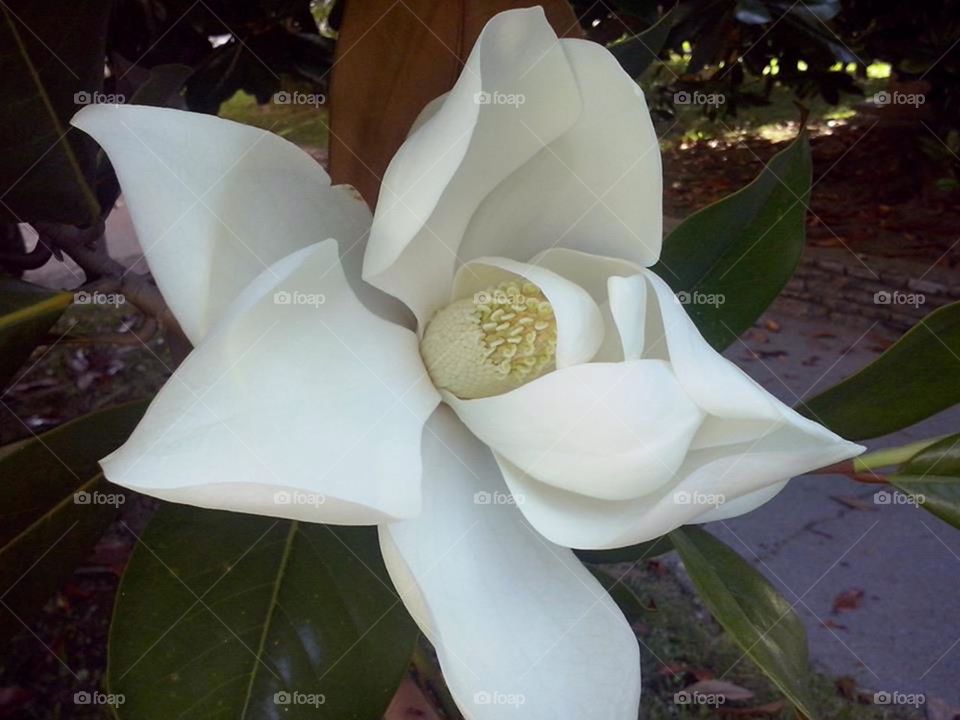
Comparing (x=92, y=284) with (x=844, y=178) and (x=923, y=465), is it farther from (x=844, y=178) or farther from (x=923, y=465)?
(x=844, y=178)

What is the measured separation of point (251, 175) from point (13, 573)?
40cm

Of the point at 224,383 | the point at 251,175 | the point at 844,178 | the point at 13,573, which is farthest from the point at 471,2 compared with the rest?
the point at 844,178

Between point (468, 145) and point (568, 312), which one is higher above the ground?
point (468, 145)

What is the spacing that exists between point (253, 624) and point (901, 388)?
0.54 m

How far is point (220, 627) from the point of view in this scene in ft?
2.03

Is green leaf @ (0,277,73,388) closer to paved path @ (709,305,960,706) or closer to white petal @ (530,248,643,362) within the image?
white petal @ (530,248,643,362)

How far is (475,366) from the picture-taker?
1.77 ft

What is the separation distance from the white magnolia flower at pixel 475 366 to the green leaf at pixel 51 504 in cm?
25
